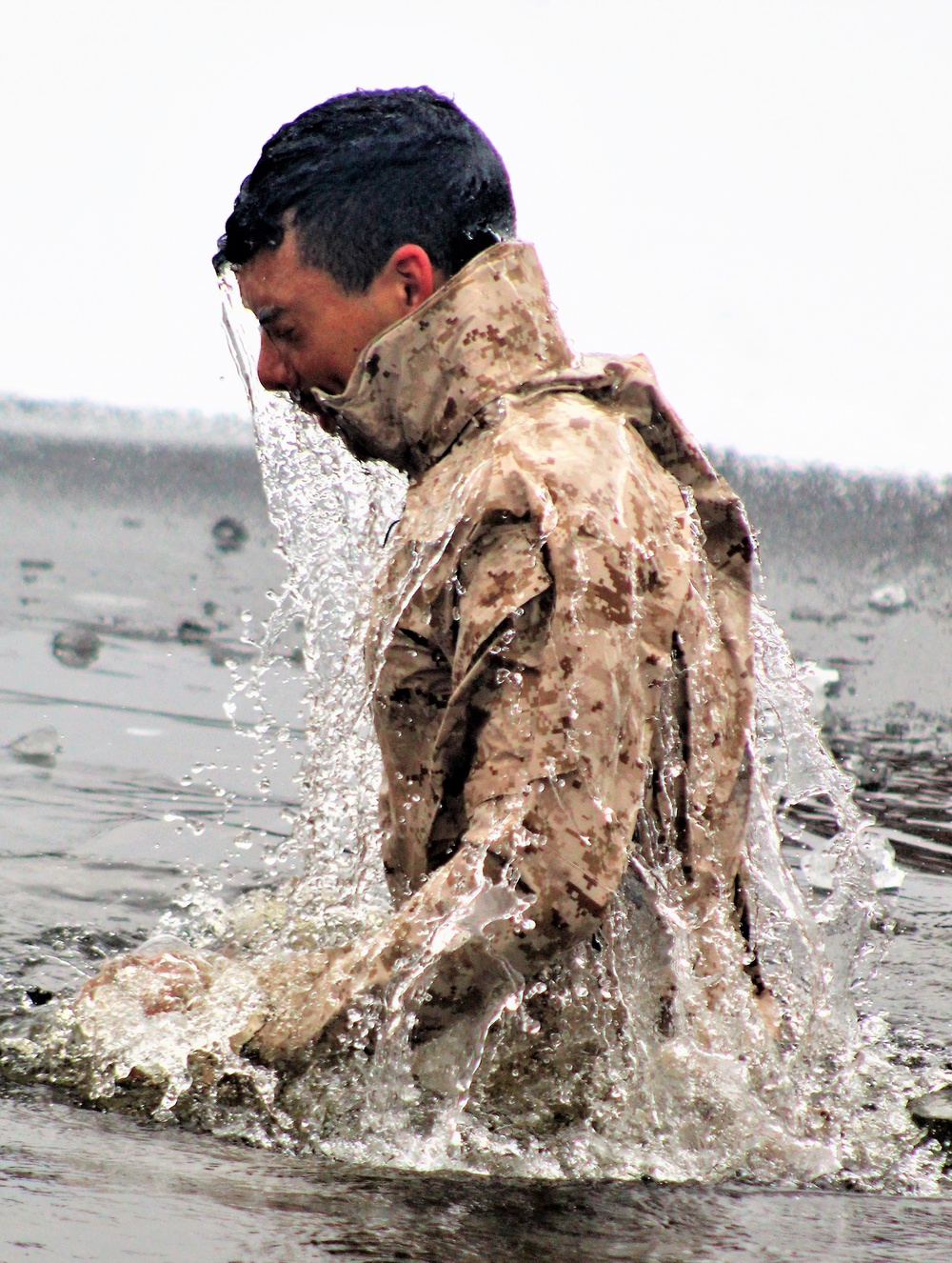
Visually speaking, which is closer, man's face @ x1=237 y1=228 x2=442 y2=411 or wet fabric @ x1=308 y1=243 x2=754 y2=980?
wet fabric @ x1=308 y1=243 x2=754 y2=980

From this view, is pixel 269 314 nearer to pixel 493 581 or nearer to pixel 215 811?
pixel 493 581

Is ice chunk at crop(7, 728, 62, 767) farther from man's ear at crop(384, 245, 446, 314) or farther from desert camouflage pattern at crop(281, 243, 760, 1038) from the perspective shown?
man's ear at crop(384, 245, 446, 314)

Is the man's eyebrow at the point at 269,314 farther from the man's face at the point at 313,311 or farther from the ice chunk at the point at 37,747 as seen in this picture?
the ice chunk at the point at 37,747

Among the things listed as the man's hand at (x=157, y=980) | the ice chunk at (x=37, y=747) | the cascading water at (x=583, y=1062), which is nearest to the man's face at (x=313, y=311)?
the cascading water at (x=583, y=1062)

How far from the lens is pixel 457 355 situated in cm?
212

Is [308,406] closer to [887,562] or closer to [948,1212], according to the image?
[948,1212]

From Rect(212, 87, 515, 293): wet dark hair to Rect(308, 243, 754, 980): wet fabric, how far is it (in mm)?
161

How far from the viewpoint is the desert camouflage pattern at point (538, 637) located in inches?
73.2

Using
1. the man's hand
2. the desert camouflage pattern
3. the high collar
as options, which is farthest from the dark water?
the high collar

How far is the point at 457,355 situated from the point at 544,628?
1.51 feet

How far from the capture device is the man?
187 cm

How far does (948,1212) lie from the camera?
206cm

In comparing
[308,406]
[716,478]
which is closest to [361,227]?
[308,406]

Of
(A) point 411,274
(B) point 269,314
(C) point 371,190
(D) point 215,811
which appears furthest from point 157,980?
(D) point 215,811
